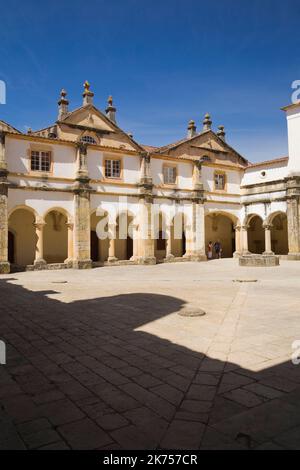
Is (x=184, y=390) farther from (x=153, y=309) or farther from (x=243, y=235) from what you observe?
(x=243, y=235)

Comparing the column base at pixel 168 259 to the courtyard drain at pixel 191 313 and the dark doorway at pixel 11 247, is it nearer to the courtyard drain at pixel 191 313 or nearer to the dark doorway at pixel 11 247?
the dark doorway at pixel 11 247

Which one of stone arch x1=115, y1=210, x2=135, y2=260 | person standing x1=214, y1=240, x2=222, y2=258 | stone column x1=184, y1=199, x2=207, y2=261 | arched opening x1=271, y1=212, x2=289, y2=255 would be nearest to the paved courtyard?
stone arch x1=115, y1=210, x2=135, y2=260

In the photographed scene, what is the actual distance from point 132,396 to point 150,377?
0.55 metres

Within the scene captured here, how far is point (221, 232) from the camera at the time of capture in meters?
31.1

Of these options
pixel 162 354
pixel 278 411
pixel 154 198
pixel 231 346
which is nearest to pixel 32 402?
pixel 162 354

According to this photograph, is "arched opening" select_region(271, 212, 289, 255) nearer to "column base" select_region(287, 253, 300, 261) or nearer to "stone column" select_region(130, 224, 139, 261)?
"column base" select_region(287, 253, 300, 261)

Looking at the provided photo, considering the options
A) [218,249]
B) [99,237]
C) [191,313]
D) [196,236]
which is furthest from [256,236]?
[191,313]

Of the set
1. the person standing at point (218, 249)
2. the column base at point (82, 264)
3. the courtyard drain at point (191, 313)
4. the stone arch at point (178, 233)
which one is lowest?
the courtyard drain at point (191, 313)

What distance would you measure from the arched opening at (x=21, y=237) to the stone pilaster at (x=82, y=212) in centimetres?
336

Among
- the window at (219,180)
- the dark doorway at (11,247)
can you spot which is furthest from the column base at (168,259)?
the dark doorway at (11,247)

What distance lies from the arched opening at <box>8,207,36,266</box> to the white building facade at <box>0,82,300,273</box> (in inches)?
2.4

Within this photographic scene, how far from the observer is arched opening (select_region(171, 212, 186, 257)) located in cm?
2612

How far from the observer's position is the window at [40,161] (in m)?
20.1

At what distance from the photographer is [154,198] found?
24.2 meters
